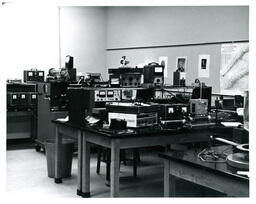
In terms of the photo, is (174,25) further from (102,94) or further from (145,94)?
(102,94)

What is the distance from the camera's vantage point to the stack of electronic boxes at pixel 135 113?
3.87 meters

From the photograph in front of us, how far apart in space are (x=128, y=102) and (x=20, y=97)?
319 centimetres

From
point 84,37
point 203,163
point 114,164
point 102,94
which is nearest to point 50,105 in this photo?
point 102,94

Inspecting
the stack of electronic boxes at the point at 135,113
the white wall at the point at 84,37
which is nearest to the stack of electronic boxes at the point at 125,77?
the stack of electronic boxes at the point at 135,113

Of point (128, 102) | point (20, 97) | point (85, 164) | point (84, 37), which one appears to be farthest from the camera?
point (84, 37)

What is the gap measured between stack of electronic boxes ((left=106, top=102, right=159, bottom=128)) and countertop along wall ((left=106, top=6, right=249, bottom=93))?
2.18m

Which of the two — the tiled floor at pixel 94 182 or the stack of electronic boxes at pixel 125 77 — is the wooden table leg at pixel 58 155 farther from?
the stack of electronic boxes at pixel 125 77

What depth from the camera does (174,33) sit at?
6727 millimetres

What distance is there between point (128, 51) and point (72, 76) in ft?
6.63

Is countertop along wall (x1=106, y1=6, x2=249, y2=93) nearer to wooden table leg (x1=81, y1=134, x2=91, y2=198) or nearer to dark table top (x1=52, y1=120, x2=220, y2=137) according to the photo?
dark table top (x1=52, y1=120, x2=220, y2=137)

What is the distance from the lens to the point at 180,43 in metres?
6.61

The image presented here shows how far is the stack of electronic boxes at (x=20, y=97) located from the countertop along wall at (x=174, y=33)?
204 centimetres
